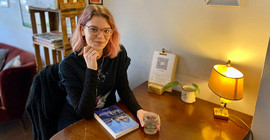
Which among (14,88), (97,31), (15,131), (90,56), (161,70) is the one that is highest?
(97,31)

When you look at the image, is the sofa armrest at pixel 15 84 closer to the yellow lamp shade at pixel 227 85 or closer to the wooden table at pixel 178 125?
the wooden table at pixel 178 125

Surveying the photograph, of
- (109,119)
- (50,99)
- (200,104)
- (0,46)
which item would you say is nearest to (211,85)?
(200,104)

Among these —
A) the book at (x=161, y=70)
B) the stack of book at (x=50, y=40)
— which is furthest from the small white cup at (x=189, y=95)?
the stack of book at (x=50, y=40)

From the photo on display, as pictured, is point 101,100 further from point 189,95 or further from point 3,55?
point 3,55

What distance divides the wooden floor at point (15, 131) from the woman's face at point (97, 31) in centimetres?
144

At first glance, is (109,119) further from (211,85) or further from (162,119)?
(211,85)

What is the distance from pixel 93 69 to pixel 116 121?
1.00 feet

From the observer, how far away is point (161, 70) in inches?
57.6

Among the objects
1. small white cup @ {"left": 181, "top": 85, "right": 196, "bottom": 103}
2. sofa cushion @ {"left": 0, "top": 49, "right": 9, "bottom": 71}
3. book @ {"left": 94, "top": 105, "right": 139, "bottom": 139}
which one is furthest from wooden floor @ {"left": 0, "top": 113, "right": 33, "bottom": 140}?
small white cup @ {"left": 181, "top": 85, "right": 196, "bottom": 103}

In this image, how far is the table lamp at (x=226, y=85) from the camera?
3.55 feet

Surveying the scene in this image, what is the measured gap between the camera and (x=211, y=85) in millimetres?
1188

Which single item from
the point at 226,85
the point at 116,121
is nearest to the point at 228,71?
the point at 226,85

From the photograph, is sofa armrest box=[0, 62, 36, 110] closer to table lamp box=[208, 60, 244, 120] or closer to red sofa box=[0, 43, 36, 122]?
red sofa box=[0, 43, 36, 122]

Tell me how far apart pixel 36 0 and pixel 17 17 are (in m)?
1.22
